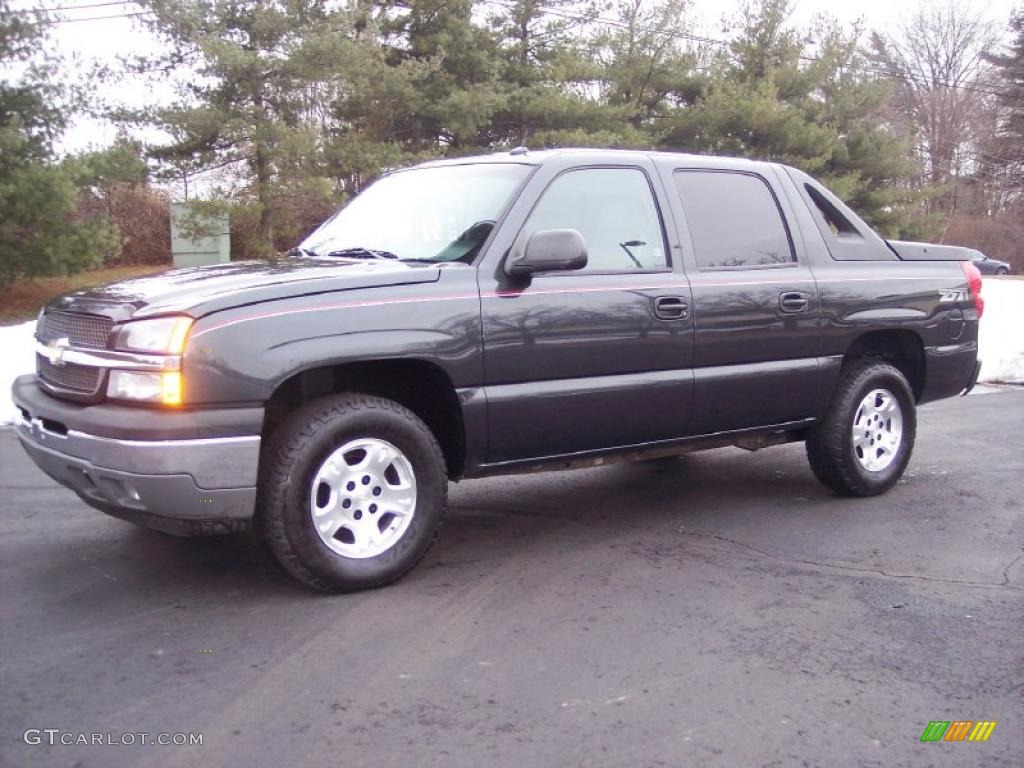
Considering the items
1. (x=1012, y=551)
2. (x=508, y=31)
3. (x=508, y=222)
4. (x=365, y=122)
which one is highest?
(x=508, y=31)

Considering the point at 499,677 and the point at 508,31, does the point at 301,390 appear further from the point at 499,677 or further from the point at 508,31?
the point at 508,31

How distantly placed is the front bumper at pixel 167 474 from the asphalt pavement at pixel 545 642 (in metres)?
0.43

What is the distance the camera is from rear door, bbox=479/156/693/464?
4.45 m

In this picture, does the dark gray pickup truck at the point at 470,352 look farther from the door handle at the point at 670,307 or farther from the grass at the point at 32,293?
the grass at the point at 32,293

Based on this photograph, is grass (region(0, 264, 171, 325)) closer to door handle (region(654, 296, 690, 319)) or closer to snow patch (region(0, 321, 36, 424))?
snow patch (region(0, 321, 36, 424))

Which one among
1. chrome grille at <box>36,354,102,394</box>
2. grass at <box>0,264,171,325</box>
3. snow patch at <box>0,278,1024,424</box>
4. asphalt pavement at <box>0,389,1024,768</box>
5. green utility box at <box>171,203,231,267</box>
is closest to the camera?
asphalt pavement at <box>0,389,1024,768</box>

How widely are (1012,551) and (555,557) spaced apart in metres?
2.29

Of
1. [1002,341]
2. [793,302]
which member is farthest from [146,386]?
[1002,341]

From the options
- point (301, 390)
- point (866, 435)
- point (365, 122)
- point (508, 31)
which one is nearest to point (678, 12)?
point (508, 31)

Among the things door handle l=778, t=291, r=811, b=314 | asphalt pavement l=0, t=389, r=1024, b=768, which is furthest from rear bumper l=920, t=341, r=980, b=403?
→ door handle l=778, t=291, r=811, b=314

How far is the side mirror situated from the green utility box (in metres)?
15.6

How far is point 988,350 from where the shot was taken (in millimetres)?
12516

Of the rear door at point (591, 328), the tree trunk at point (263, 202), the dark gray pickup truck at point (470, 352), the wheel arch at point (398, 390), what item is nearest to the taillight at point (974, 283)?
the dark gray pickup truck at point (470, 352)

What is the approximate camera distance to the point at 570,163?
16.0 ft
